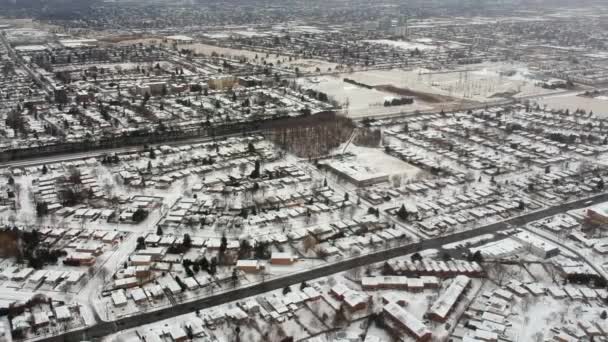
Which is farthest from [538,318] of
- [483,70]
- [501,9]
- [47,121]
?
[501,9]

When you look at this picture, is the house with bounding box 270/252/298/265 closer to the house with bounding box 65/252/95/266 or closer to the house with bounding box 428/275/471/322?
the house with bounding box 428/275/471/322

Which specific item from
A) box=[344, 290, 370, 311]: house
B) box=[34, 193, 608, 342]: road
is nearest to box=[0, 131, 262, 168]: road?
box=[34, 193, 608, 342]: road

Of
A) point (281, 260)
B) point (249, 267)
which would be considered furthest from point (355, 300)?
point (249, 267)

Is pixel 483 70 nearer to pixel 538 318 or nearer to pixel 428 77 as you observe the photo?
pixel 428 77

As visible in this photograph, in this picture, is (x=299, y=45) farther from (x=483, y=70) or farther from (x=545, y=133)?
(x=545, y=133)

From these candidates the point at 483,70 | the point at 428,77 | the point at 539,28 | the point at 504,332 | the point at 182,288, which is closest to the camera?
the point at 504,332

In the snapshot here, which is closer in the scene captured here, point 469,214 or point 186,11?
point 469,214

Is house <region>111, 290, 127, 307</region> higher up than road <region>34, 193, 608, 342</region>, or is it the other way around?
house <region>111, 290, 127, 307</region>

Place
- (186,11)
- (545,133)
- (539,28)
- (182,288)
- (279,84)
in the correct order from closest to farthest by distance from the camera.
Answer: (182,288), (545,133), (279,84), (539,28), (186,11)

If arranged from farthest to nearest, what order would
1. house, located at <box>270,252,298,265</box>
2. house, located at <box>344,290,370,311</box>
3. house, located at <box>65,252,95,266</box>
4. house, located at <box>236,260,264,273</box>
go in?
1. house, located at <box>270,252,298,265</box>
2. house, located at <box>65,252,95,266</box>
3. house, located at <box>236,260,264,273</box>
4. house, located at <box>344,290,370,311</box>
